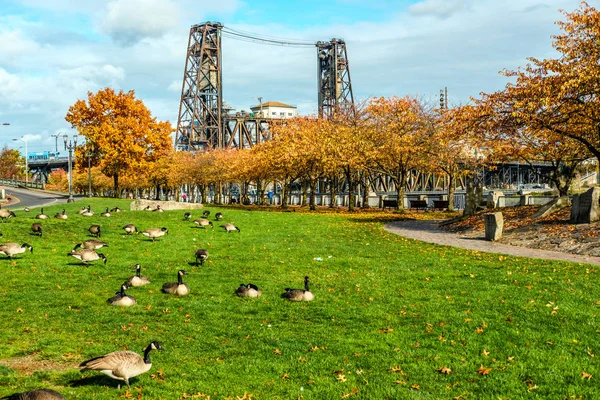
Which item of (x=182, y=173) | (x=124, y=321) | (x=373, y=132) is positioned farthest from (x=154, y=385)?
(x=182, y=173)

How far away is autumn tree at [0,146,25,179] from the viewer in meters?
167

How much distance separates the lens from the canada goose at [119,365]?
8.09 meters

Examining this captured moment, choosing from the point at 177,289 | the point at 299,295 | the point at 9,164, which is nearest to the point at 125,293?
the point at 177,289

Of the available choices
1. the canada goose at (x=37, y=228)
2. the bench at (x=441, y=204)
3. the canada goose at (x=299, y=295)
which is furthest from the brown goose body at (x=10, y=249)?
the bench at (x=441, y=204)

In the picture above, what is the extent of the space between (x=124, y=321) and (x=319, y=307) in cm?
471

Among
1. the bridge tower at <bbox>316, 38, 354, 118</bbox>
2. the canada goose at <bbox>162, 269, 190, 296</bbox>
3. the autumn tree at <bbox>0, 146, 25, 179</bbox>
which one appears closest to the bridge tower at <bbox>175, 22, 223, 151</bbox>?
the bridge tower at <bbox>316, 38, 354, 118</bbox>

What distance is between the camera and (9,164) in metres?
170

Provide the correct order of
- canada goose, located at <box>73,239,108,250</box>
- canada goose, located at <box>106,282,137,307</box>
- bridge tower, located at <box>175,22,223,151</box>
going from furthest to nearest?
bridge tower, located at <box>175,22,223,151</box>, canada goose, located at <box>73,239,108,250</box>, canada goose, located at <box>106,282,137,307</box>

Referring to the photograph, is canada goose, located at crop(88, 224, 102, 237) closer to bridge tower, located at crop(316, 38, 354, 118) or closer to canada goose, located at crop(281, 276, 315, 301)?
canada goose, located at crop(281, 276, 315, 301)

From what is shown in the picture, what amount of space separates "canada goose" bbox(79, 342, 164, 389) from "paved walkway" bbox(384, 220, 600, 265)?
1684 cm

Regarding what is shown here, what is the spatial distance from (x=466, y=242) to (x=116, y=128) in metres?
48.4

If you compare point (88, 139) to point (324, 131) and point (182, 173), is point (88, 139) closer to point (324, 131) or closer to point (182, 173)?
point (182, 173)

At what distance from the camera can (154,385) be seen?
863 centimetres

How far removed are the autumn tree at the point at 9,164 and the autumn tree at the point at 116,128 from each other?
122m
